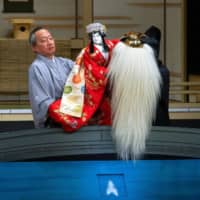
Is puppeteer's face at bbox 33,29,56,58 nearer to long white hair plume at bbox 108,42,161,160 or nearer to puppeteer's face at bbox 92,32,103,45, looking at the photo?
puppeteer's face at bbox 92,32,103,45

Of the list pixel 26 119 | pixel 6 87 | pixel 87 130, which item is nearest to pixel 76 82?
pixel 87 130

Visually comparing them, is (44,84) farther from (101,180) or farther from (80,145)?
(101,180)

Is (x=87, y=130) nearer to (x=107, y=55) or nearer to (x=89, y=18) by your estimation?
(x=107, y=55)

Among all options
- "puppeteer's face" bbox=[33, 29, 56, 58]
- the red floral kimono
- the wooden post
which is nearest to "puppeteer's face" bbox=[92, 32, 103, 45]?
the red floral kimono

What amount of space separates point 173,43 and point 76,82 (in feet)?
27.6

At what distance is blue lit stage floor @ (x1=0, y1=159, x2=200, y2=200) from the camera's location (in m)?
2.35

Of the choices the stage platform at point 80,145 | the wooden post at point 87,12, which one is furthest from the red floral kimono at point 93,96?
the wooden post at point 87,12

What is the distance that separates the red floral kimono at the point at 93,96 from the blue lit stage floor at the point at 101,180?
51 cm

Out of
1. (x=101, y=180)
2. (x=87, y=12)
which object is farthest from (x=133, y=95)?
(x=87, y=12)

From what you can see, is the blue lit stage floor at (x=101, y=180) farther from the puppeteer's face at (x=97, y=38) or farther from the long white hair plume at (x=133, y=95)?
the puppeteer's face at (x=97, y=38)

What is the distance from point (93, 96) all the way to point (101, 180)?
30.5 inches

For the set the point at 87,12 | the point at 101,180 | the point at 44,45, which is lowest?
the point at 101,180

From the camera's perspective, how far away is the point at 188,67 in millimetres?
11492

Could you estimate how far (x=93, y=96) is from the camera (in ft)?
10.4
